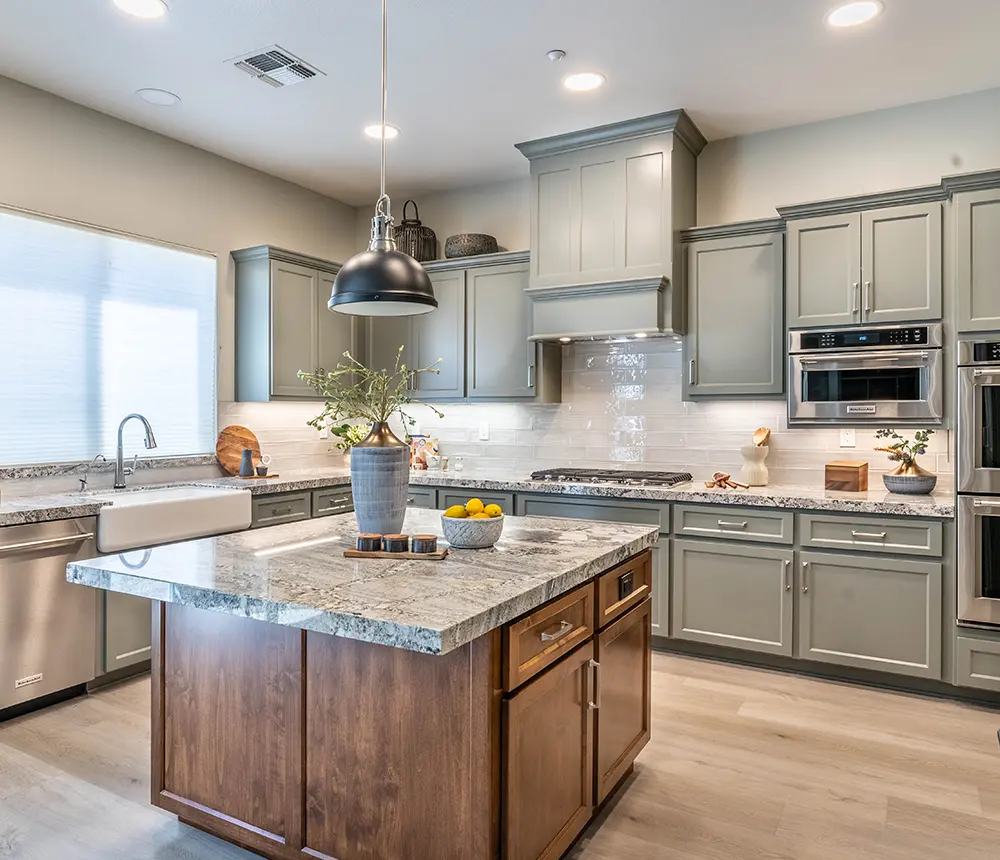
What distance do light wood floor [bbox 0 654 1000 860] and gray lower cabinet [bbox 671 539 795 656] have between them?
0.98 ft

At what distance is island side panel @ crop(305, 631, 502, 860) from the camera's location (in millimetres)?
1668

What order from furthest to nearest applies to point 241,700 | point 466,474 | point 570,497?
point 466,474
point 570,497
point 241,700

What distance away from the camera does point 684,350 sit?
13.7 ft

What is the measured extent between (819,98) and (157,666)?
3885 mm

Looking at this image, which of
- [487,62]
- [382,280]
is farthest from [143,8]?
[382,280]

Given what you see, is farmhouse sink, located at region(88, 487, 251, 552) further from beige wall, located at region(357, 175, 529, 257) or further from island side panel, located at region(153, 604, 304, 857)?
beige wall, located at region(357, 175, 529, 257)

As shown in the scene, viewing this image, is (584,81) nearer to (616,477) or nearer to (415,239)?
(415,239)

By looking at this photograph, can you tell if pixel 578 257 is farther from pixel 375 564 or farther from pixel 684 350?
pixel 375 564

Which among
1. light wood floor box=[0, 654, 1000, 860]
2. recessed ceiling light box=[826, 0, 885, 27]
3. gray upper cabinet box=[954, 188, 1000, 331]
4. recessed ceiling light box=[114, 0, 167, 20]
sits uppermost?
recessed ceiling light box=[826, 0, 885, 27]

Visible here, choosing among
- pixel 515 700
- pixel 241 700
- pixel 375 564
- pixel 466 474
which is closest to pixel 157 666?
pixel 241 700

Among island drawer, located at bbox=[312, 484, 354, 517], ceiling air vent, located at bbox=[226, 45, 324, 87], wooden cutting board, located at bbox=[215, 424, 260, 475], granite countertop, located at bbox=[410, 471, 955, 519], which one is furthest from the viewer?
wooden cutting board, located at bbox=[215, 424, 260, 475]

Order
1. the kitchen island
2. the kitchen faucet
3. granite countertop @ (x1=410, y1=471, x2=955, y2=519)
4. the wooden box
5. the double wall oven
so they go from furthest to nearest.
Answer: the kitchen faucet → the wooden box → granite countertop @ (x1=410, y1=471, x2=955, y2=519) → the double wall oven → the kitchen island

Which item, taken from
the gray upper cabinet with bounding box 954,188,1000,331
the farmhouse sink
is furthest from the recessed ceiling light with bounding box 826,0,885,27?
the farmhouse sink

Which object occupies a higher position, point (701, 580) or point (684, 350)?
point (684, 350)
